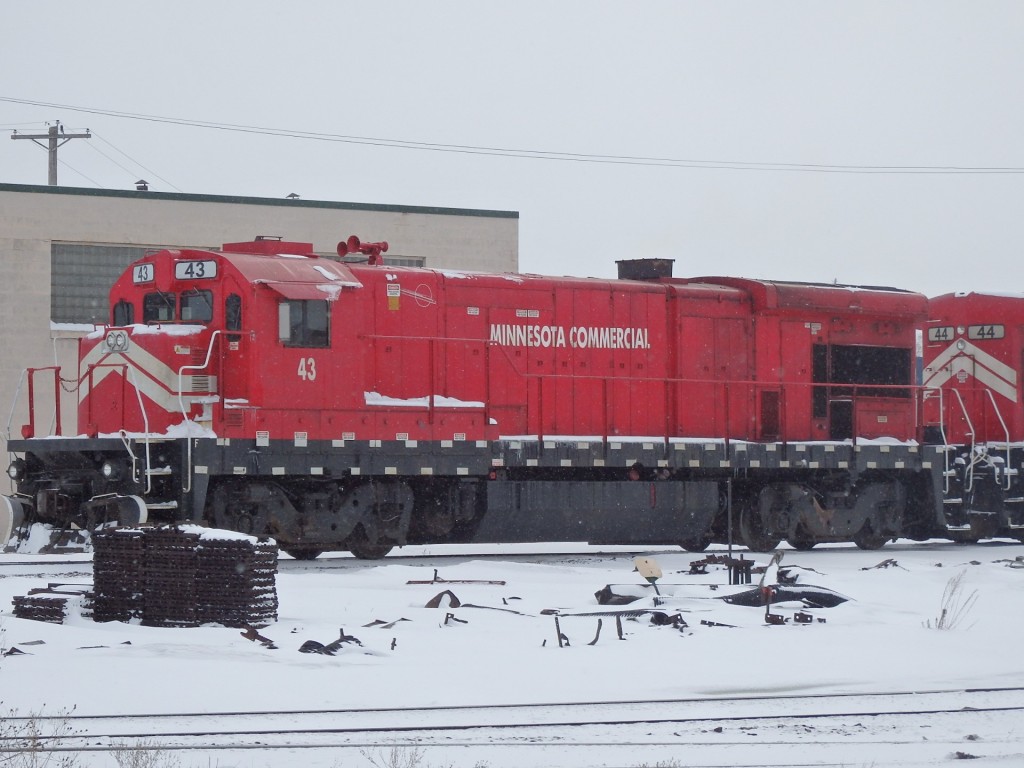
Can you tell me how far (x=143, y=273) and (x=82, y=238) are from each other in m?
11.1

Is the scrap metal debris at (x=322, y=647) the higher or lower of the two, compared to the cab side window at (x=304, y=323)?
lower

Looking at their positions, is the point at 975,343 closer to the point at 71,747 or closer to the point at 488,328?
the point at 488,328

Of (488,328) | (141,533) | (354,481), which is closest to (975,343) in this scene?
(488,328)

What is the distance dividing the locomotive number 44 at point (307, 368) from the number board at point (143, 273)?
78.1 inches

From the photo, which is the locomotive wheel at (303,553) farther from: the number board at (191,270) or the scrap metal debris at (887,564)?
the scrap metal debris at (887,564)

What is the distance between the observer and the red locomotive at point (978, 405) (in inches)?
808

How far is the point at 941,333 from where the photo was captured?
73.0 ft

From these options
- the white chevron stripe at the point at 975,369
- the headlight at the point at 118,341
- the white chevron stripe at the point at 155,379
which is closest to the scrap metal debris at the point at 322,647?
the white chevron stripe at the point at 155,379

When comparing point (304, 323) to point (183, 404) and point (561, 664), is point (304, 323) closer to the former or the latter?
point (183, 404)

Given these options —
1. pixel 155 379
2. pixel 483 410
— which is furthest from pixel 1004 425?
pixel 155 379

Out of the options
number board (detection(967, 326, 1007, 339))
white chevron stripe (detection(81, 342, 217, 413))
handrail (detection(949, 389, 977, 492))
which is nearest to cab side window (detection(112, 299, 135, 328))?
white chevron stripe (detection(81, 342, 217, 413))

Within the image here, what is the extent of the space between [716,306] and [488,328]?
356 cm

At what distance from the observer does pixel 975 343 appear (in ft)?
71.8

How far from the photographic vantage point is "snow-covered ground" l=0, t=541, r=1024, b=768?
723 cm
